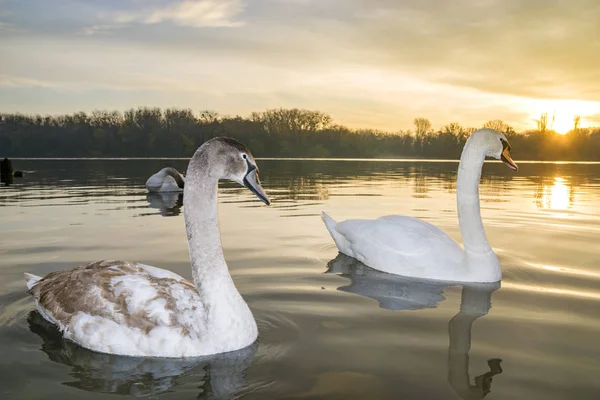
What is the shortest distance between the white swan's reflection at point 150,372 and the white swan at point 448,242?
10.4 ft

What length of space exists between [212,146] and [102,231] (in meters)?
7.51

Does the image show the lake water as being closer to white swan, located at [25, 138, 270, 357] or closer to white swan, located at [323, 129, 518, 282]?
white swan, located at [25, 138, 270, 357]

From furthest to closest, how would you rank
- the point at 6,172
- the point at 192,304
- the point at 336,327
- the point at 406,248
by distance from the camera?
the point at 6,172, the point at 406,248, the point at 336,327, the point at 192,304

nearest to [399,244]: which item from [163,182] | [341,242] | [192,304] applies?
[341,242]

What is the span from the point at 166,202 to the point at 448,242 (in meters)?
11.3

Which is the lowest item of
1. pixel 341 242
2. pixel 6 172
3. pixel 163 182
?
pixel 341 242

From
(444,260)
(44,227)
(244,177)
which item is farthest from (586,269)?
(44,227)

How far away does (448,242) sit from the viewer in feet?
25.0

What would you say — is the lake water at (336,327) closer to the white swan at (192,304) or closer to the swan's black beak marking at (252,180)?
the white swan at (192,304)

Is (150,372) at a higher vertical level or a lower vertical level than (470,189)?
lower

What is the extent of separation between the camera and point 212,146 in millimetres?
4445

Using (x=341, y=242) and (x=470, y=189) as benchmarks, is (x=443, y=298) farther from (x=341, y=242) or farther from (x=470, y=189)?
(x=341, y=242)

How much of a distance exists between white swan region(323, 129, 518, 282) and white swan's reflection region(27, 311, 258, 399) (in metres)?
3.16

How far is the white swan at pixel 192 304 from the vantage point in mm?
4477
